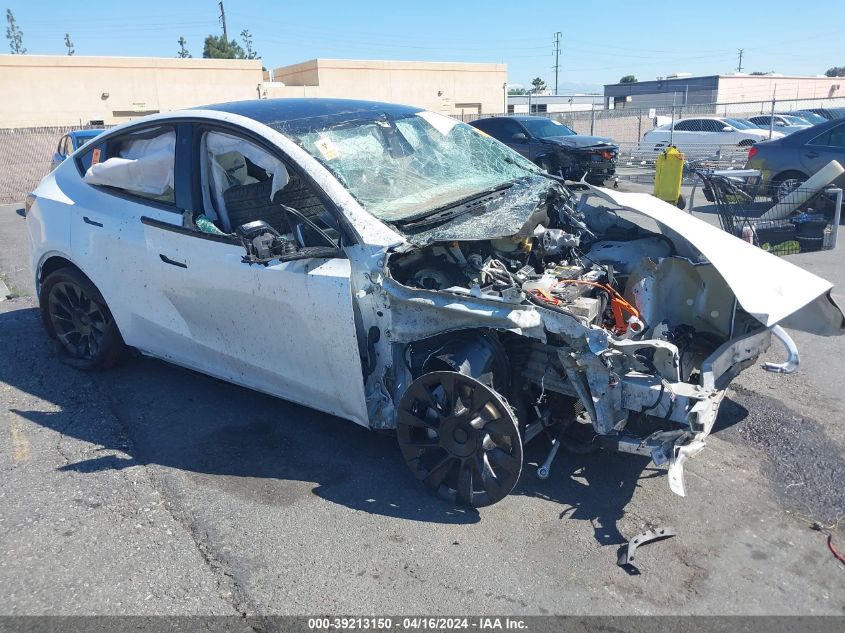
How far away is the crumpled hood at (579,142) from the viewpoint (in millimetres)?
15413

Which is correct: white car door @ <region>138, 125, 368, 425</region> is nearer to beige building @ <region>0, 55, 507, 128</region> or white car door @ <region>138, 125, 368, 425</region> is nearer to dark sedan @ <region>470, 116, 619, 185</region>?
dark sedan @ <region>470, 116, 619, 185</region>

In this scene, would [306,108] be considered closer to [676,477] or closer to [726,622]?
[676,477]

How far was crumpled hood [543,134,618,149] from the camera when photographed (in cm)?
1541

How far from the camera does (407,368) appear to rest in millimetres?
3572

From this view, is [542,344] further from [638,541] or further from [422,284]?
[638,541]

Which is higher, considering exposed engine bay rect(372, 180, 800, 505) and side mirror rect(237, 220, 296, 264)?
side mirror rect(237, 220, 296, 264)

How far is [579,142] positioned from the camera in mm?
15594

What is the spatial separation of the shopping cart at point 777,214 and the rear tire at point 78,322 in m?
4.94

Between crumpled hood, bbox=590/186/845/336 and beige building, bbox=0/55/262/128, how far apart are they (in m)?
34.2

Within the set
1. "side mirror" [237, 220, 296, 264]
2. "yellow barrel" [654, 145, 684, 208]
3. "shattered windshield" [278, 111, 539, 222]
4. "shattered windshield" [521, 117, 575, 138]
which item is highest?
"shattered windshield" [278, 111, 539, 222]

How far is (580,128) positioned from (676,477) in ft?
86.1

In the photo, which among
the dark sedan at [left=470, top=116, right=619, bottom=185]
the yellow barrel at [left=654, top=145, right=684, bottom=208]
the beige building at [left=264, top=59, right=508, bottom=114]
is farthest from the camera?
the beige building at [left=264, top=59, right=508, bottom=114]

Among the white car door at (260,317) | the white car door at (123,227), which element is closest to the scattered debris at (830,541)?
the white car door at (260,317)

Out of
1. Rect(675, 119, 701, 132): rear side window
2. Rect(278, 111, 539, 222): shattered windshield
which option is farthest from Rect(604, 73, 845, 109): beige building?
Rect(278, 111, 539, 222): shattered windshield
